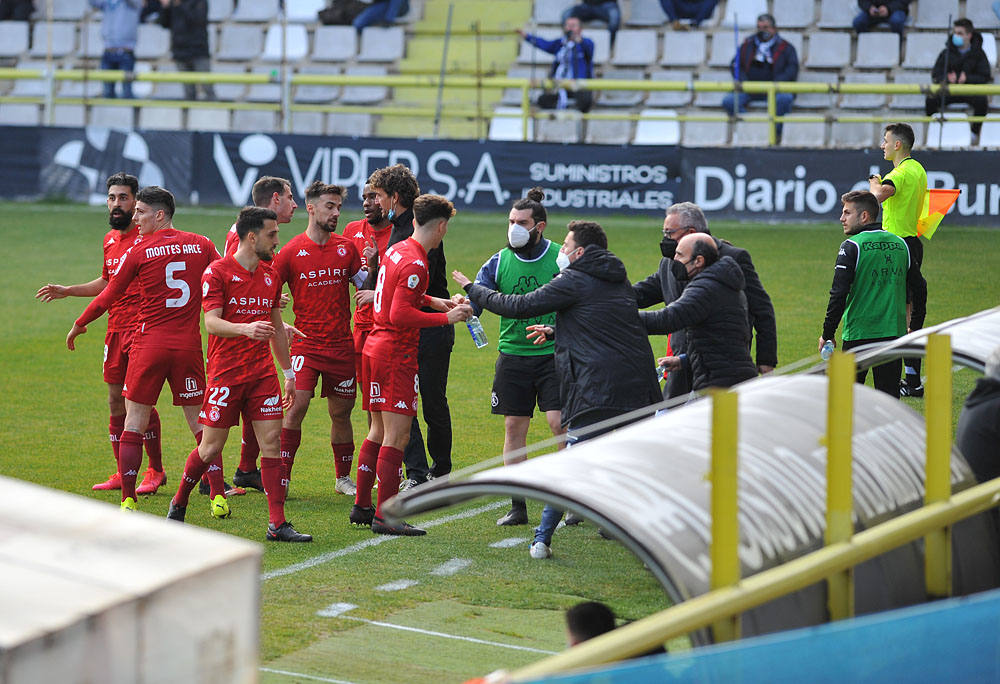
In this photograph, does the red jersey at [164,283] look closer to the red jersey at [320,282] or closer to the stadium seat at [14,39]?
the red jersey at [320,282]

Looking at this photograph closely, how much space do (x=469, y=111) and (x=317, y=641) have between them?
19.9 meters

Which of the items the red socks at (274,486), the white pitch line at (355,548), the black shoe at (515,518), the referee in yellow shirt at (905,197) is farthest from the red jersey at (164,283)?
the referee in yellow shirt at (905,197)

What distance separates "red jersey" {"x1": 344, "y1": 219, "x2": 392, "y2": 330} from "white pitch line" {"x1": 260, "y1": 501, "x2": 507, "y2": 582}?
1402 millimetres

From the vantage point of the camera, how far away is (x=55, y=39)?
2950 cm

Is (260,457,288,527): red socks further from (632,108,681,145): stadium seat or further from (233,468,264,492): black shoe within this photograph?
(632,108,681,145): stadium seat

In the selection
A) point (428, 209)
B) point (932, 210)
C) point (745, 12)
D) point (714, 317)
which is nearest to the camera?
point (714, 317)

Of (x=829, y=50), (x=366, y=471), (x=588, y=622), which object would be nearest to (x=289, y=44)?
(x=829, y=50)

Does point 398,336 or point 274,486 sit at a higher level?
point 398,336

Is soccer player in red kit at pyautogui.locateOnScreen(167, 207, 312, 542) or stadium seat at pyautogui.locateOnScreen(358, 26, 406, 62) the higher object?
stadium seat at pyautogui.locateOnScreen(358, 26, 406, 62)

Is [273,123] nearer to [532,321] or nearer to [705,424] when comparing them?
[532,321]

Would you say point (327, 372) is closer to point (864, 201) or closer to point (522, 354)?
point (522, 354)

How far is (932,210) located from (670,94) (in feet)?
41.6

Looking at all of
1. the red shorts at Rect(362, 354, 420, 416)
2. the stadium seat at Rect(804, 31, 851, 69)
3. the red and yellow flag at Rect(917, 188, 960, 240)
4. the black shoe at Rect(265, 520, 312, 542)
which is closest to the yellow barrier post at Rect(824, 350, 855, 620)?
the red shorts at Rect(362, 354, 420, 416)

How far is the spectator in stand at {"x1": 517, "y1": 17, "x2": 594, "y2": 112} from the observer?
2338 centimetres
